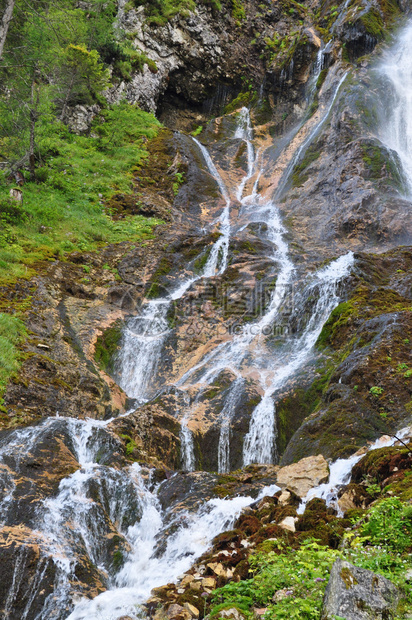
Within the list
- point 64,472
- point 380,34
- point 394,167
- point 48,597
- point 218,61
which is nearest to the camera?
point 48,597

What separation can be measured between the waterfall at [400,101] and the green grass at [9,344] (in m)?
18.8

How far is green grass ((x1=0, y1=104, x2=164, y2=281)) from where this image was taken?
16.2 metres

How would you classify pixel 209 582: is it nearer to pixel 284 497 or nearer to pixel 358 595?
pixel 284 497

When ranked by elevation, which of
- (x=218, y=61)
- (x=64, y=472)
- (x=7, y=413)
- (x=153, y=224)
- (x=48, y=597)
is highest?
(x=218, y=61)

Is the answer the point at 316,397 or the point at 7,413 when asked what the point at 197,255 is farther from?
the point at 7,413

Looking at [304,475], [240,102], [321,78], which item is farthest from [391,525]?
[240,102]

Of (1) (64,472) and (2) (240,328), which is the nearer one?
(1) (64,472)

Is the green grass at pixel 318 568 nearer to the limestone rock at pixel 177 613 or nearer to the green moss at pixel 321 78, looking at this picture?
the limestone rock at pixel 177 613

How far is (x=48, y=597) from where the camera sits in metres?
5.77

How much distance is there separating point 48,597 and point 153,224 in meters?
17.8

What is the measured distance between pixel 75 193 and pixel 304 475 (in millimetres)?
18718

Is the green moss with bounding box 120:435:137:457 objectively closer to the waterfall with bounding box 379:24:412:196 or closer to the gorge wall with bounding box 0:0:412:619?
the gorge wall with bounding box 0:0:412:619

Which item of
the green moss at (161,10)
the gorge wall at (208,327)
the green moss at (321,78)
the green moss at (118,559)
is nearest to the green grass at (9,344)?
the gorge wall at (208,327)

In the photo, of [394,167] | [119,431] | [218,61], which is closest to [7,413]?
[119,431]
